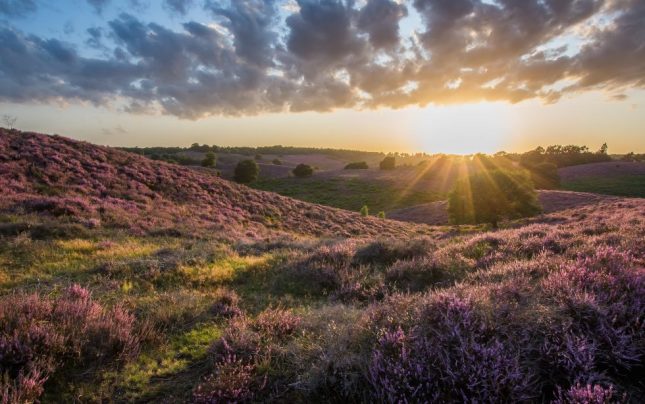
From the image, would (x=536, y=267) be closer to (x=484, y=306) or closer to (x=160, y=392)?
(x=484, y=306)

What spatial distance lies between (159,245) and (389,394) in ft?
46.3

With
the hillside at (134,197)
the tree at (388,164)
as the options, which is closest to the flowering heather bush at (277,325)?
the hillside at (134,197)

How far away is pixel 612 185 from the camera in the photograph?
70.1 meters

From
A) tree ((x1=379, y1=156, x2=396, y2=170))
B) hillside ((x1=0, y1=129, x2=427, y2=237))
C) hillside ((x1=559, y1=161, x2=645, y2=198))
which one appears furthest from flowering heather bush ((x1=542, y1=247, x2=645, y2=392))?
tree ((x1=379, y1=156, x2=396, y2=170))

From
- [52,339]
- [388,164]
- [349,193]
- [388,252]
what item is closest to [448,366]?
[52,339]

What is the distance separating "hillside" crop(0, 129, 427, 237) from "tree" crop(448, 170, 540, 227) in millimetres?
5538

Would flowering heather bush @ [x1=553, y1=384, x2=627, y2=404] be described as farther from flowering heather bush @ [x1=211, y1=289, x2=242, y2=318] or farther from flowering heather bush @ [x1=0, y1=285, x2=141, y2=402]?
flowering heather bush @ [x1=211, y1=289, x2=242, y2=318]

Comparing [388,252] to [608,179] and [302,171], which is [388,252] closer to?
[302,171]

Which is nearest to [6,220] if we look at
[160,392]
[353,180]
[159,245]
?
[159,245]

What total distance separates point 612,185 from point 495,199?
49.5 m

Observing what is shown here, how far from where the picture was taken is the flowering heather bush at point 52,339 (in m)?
4.23

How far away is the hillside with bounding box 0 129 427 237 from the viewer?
19.6 meters

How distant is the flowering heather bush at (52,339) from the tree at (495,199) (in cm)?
3869

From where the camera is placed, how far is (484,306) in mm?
4422
